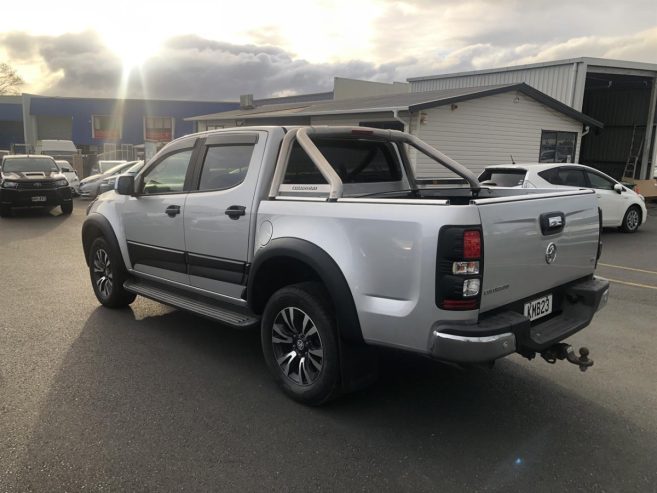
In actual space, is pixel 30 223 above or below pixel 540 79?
below

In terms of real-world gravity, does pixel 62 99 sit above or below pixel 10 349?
above

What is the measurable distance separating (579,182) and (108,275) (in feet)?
29.9

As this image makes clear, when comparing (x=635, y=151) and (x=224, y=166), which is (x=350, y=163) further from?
(x=635, y=151)

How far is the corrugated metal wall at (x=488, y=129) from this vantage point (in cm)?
1520

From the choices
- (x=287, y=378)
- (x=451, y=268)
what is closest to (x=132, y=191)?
(x=287, y=378)

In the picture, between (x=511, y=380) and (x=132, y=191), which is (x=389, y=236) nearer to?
(x=511, y=380)

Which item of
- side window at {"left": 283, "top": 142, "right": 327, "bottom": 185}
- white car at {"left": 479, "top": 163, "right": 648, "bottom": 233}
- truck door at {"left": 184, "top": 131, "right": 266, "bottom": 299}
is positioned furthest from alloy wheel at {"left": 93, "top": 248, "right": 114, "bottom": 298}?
white car at {"left": 479, "top": 163, "right": 648, "bottom": 233}

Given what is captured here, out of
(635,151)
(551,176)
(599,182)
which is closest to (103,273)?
(551,176)

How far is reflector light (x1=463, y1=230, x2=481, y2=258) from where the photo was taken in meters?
2.85

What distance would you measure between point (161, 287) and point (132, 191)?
0.99m

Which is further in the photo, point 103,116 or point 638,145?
point 103,116

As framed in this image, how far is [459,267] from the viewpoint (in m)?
2.88

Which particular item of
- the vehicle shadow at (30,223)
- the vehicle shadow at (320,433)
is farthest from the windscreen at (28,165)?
the vehicle shadow at (320,433)

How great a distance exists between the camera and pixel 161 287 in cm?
513
